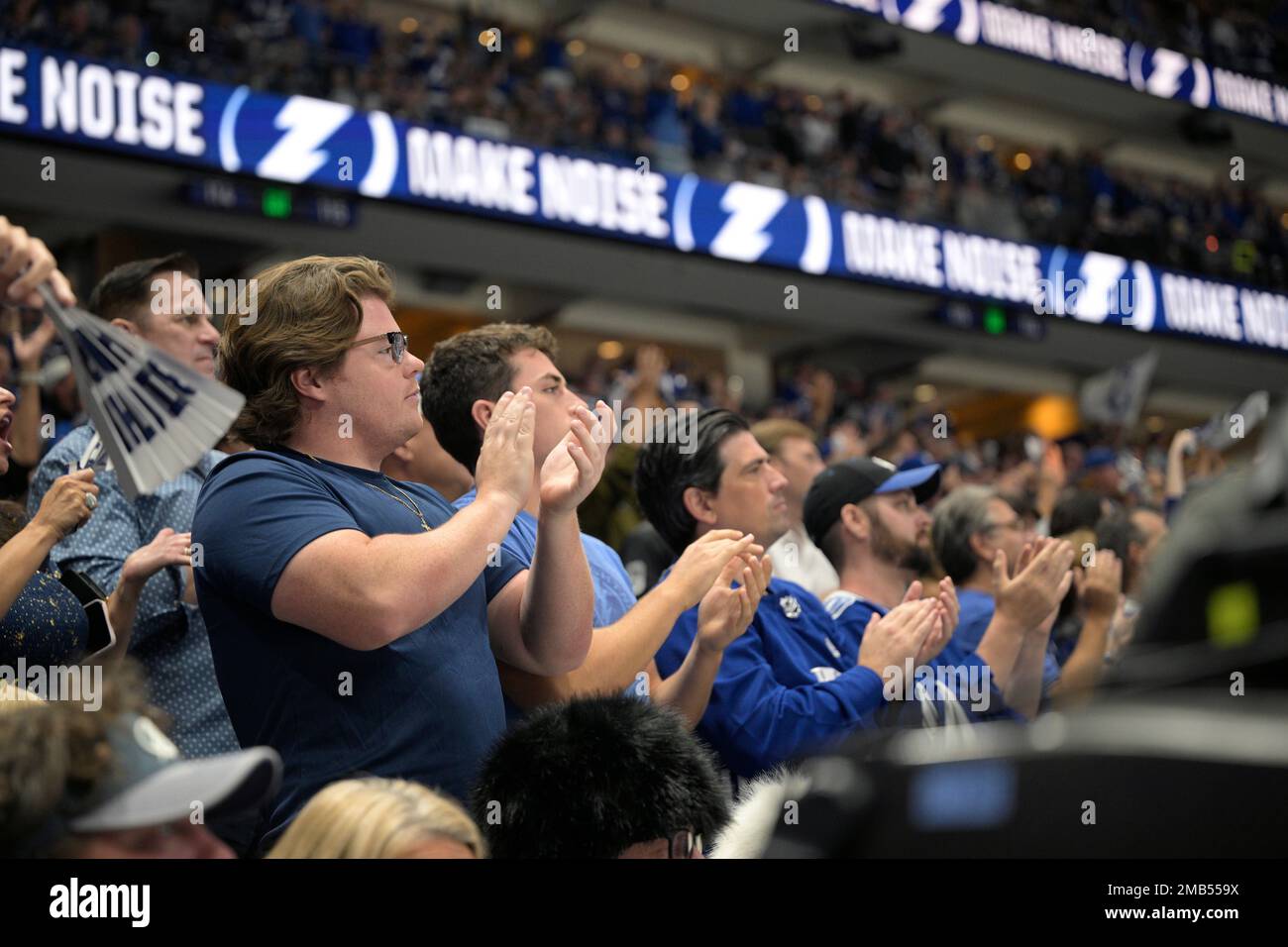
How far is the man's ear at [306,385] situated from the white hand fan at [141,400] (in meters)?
0.45

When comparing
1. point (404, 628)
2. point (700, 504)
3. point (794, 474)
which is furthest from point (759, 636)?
point (794, 474)

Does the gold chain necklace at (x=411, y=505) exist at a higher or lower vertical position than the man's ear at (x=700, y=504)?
lower

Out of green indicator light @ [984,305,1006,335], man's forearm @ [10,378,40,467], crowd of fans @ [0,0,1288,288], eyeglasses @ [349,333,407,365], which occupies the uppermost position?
crowd of fans @ [0,0,1288,288]

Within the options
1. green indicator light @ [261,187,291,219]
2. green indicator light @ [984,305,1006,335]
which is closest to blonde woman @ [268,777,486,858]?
green indicator light @ [261,187,291,219]

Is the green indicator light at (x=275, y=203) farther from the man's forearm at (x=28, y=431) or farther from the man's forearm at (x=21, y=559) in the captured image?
the man's forearm at (x=21, y=559)

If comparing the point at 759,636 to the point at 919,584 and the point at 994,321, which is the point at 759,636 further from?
the point at 994,321

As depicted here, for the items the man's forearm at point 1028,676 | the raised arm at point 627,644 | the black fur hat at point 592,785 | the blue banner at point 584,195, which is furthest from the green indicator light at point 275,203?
the black fur hat at point 592,785

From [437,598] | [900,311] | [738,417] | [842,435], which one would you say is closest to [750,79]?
[900,311]

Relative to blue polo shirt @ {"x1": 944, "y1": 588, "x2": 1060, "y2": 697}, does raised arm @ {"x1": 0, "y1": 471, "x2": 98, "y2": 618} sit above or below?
above

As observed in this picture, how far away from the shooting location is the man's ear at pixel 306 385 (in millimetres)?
2148

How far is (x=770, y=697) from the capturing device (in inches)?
107

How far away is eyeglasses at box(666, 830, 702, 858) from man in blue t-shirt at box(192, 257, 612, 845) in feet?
1.09

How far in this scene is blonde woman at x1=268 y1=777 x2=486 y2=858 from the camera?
1.39 m

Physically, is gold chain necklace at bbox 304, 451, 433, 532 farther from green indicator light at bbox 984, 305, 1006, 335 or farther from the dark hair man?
green indicator light at bbox 984, 305, 1006, 335
